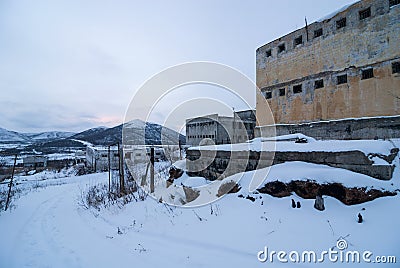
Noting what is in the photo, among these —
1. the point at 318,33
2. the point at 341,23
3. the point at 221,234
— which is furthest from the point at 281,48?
the point at 221,234

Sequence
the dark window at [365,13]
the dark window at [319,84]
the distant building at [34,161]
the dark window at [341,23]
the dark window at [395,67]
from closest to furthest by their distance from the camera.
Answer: the dark window at [395,67] → the dark window at [365,13] → the dark window at [341,23] → the dark window at [319,84] → the distant building at [34,161]

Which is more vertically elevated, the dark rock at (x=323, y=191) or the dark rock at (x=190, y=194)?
the dark rock at (x=323, y=191)

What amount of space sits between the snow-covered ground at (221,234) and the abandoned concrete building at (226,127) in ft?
83.4

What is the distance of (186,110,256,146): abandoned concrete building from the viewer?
32.6 metres

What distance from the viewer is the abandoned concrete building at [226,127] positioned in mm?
32625

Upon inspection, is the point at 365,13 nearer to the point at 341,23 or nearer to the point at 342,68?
the point at 341,23

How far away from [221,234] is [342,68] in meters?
11.1

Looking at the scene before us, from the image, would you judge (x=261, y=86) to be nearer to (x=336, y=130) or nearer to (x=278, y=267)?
(x=336, y=130)

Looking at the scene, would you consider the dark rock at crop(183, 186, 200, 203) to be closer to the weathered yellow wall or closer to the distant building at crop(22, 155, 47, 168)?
the weathered yellow wall

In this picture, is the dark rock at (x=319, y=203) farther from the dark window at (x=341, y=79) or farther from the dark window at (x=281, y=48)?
the dark window at (x=281, y=48)

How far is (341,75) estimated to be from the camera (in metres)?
11.6

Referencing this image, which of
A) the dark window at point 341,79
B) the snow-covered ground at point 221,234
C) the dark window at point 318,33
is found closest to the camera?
the snow-covered ground at point 221,234

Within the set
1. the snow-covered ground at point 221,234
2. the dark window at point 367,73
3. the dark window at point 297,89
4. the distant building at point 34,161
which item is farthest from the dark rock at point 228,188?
the distant building at point 34,161

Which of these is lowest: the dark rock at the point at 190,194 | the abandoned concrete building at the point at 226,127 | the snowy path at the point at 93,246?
the snowy path at the point at 93,246
